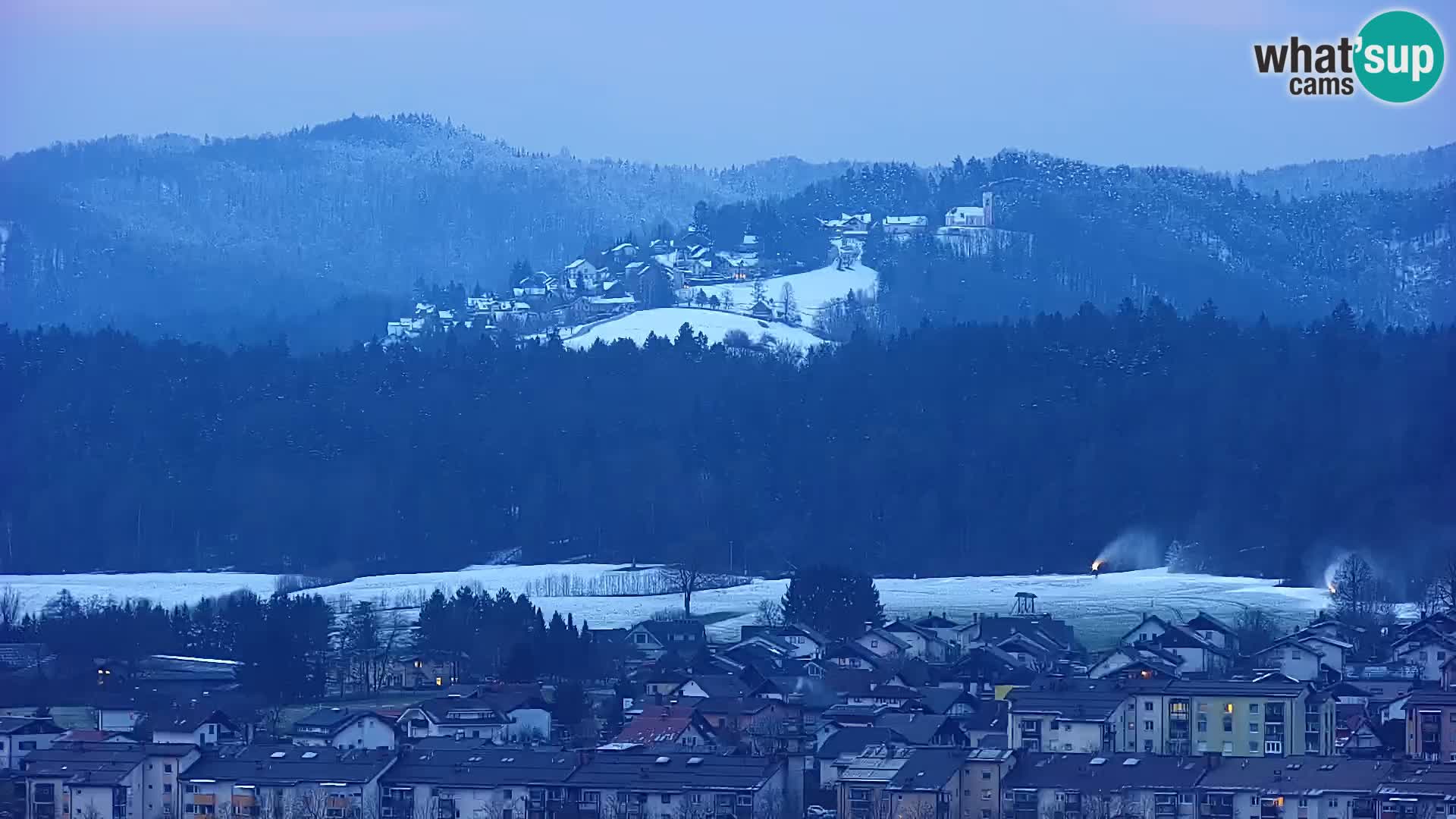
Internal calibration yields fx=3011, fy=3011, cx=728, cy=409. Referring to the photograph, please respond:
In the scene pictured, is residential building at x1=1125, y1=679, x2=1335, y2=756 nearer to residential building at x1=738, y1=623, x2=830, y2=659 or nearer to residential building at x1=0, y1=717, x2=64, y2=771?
residential building at x1=738, y1=623, x2=830, y2=659

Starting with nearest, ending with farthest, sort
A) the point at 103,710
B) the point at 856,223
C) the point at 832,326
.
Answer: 1. the point at 103,710
2. the point at 832,326
3. the point at 856,223

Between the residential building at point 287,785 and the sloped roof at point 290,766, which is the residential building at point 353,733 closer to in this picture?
the sloped roof at point 290,766

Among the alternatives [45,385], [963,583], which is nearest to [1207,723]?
[963,583]

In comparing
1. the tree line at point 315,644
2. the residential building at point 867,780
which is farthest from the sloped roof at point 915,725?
the tree line at point 315,644

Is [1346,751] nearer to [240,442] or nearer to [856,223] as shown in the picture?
[240,442]

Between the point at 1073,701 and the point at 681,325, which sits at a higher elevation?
the point at 681,325

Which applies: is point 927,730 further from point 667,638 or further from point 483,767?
point 667,638

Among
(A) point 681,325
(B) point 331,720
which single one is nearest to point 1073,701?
(B) point 331,720

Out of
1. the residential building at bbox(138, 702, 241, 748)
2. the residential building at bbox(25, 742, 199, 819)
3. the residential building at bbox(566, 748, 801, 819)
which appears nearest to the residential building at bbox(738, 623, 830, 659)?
the residential building at bbox(138, 702, 241, 748)
